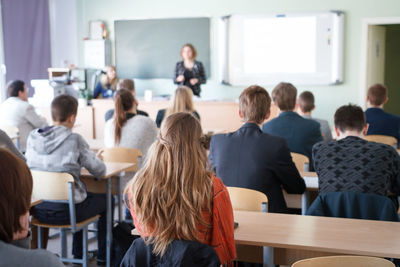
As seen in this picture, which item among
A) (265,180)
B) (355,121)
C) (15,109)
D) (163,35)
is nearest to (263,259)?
(265,180)

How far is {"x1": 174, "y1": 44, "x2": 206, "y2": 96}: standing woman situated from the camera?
7.30 m

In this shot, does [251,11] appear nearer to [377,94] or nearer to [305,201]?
[377,94]

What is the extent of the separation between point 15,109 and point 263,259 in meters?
4.26

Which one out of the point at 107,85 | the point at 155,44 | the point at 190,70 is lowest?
the point at 107,85

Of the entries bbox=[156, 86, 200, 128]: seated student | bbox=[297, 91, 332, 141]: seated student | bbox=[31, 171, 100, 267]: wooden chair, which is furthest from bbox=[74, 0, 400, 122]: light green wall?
bbox=[31, 171, 100, 267]: wooden chair

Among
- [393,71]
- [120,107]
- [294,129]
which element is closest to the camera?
[294,129]

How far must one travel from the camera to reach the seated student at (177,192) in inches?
72.0

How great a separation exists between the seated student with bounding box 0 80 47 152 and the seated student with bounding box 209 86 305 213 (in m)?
3.44

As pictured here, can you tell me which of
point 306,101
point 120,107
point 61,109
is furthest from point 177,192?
point 306,101

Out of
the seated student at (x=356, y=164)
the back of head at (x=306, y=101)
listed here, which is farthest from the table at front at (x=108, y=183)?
the back of head at (x=306, y=101)

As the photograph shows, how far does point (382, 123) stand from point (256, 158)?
2422 millimetres

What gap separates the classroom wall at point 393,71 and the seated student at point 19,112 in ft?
24.1

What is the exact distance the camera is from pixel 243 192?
263cm

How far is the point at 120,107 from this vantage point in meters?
4.46
